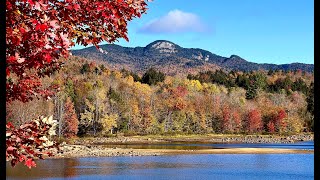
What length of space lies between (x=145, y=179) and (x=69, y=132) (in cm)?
4789

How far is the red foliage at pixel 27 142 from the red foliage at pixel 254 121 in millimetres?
94745

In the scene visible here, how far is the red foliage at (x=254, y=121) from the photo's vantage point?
98.2 m

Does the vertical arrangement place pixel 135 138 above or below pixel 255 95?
below

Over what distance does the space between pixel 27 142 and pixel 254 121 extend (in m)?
95.9

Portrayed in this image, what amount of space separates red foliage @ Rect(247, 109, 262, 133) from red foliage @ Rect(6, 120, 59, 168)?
9475cm

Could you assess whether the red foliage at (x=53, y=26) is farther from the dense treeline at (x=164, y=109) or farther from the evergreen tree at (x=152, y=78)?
the evergreen tree at (x=152, y=78)

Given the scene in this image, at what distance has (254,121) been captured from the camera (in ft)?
323

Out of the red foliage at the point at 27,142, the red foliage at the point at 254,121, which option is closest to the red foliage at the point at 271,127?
the red foliage at the point at 254,121

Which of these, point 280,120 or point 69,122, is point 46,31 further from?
point 280,120

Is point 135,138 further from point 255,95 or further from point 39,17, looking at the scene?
point 39,17

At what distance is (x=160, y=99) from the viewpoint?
103562mm

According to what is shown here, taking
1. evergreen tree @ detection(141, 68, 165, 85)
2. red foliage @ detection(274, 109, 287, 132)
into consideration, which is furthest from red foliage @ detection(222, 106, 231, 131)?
evergreen tree @ detection(141, 68, 165, 85)

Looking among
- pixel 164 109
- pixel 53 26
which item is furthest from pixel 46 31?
pixel 164 109
